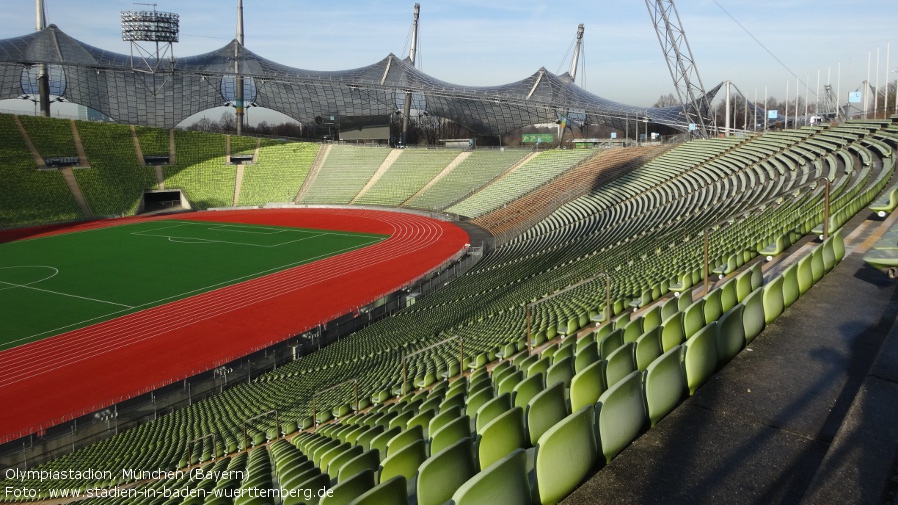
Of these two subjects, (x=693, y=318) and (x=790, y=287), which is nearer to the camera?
(x=693, y=318)

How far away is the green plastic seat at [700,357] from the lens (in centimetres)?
492

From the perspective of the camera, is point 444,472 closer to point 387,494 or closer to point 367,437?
point 387,494

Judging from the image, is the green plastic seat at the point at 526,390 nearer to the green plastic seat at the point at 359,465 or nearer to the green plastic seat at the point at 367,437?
the green plastic seat at the point at 359,465

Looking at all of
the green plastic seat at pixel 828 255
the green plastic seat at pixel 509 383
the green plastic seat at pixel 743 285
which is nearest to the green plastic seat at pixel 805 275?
the green plastic seat at pixel 743 285

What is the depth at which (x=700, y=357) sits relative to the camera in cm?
505

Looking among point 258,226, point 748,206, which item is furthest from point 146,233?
point 748,206

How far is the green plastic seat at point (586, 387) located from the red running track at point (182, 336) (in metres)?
16.2

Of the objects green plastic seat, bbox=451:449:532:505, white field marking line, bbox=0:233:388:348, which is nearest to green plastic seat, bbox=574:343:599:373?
green plastic seat, bbox=451:449:532:505

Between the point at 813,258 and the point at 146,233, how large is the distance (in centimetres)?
4606

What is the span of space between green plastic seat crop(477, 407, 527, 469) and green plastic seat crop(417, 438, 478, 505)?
144 mm

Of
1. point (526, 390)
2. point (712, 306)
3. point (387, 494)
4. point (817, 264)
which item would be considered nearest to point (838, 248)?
point (817, 264)

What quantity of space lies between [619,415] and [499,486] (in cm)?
132

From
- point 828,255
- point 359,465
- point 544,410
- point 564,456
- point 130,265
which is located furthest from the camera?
point 130,265

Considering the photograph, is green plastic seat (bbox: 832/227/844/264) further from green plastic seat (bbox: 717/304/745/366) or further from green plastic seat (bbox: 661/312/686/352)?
green plastic seat (bbox: 661/312/686/352)
